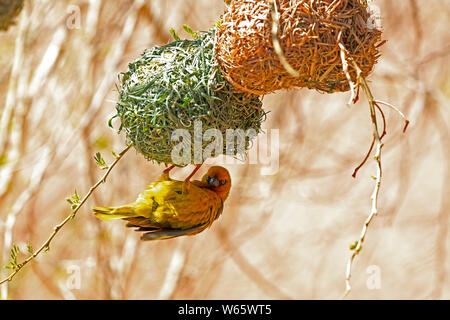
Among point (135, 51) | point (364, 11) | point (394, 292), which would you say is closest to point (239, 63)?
point (364, 11)

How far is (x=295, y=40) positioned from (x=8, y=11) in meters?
0.94

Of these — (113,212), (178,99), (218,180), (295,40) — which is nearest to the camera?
(295,40)

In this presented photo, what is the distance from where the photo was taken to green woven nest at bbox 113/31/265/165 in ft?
3.68

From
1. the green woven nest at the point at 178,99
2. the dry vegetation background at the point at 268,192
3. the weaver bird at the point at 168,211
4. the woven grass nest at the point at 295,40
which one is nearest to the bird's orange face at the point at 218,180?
the weaver bird at the point at 168,211

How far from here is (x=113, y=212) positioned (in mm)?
1255

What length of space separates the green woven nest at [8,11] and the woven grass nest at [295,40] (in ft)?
2.53

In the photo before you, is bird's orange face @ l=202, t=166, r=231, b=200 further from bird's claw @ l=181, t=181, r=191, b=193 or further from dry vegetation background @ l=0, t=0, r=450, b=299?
dry vegetation background @ l=0, t=0, r=450, b=299

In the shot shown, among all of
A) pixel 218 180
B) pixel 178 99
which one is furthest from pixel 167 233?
pixel 178 99

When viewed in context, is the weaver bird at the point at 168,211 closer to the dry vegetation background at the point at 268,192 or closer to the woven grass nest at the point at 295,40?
the woven grass nest at the point at 295,40

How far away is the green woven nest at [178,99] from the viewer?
3.68 feet

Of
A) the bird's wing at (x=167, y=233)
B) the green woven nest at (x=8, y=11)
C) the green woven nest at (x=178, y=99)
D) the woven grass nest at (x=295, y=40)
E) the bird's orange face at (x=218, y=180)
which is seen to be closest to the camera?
the woven grass nest at (x=295, y=40)

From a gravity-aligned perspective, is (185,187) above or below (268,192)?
above

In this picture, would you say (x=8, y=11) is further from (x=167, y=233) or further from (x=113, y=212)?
(x=167, y=233)

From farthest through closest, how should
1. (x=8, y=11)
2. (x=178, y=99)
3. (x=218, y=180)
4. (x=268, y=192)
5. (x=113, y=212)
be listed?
(x=268, y=192), (x=8, y=11), (x=218, y=180), (x=113, y=212), (x=178, y=99)
